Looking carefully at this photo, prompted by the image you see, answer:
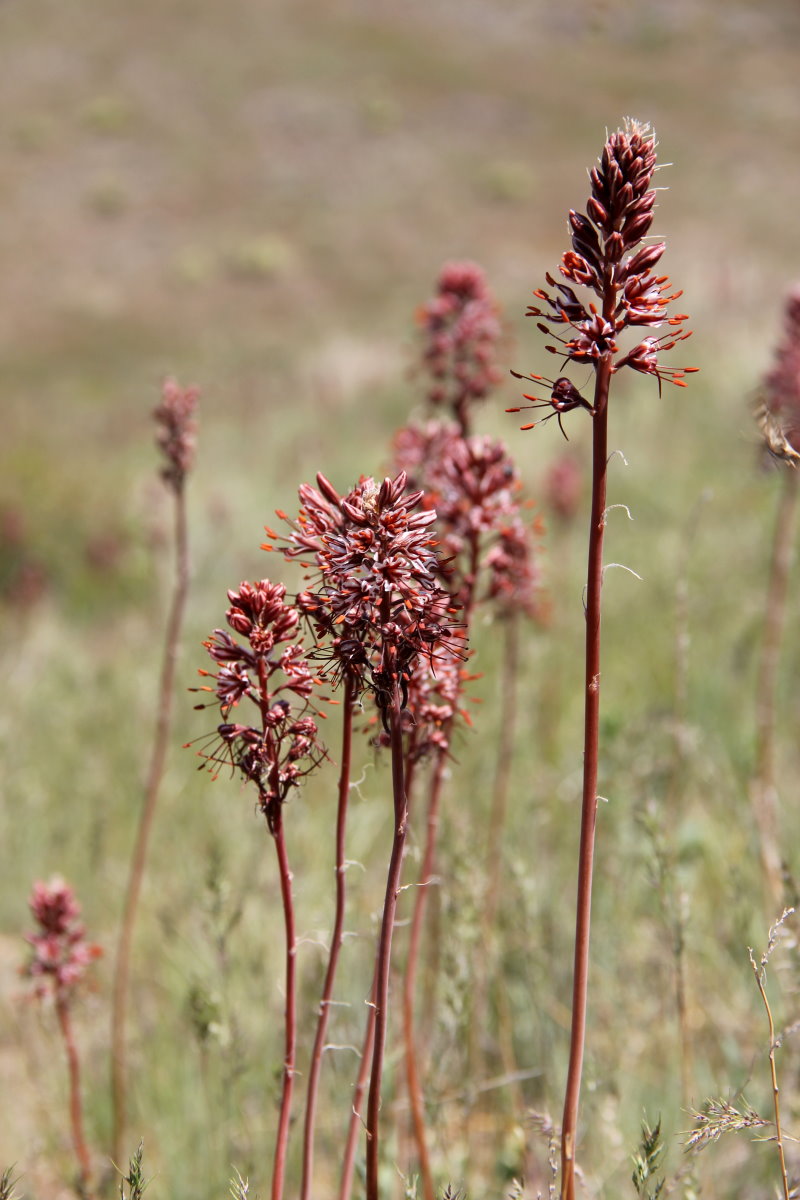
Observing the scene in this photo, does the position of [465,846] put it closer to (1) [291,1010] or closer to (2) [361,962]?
(2) [361,962]

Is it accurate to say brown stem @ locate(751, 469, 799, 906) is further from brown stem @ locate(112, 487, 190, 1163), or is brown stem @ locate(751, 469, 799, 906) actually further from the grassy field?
A: brown stem @ locate(112, 487, 190, 1163)

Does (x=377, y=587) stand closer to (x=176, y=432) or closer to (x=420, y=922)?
(x=420, y=922)

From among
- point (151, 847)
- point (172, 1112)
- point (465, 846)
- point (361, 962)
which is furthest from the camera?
point (151, 847)

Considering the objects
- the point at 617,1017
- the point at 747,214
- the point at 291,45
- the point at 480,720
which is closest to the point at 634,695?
the point at 480,720

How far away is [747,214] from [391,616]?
4503cm

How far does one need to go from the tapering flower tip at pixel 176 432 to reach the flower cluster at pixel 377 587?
157cm

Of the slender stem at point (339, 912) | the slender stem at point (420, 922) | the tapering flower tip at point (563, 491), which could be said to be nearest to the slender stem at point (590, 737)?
the slender stem at point (339, 912)

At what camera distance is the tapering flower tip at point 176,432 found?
3082mm

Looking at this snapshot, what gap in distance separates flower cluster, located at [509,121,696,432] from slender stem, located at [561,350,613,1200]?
0.19 ft

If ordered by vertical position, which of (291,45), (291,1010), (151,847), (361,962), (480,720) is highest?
(291,45)

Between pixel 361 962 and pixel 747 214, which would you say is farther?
pixel 747 214

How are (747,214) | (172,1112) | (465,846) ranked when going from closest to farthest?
1. (465,846)
2. (172,1112)
3. (747,214)

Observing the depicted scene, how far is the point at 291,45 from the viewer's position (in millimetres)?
67438

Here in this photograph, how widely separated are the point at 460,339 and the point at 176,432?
109 centimetres
